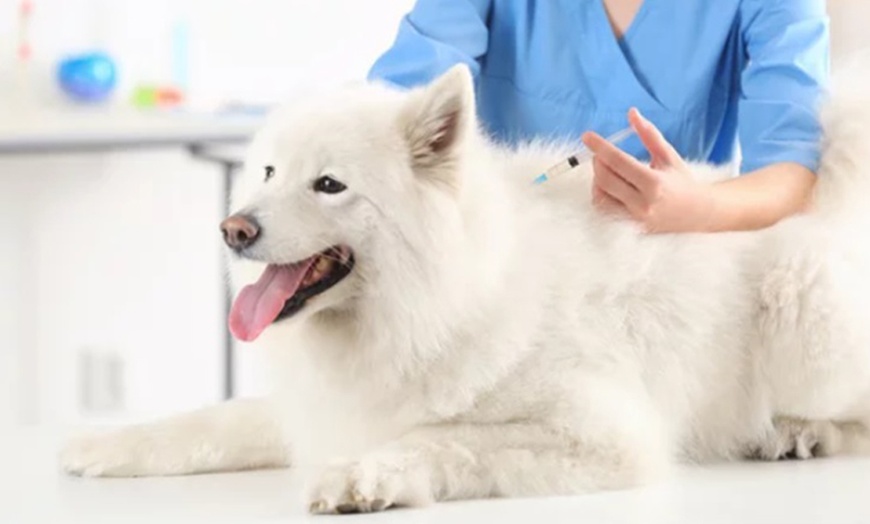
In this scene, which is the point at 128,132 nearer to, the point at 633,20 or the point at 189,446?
the point at 633,20

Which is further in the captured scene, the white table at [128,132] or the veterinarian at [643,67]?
the white table at [128,132]

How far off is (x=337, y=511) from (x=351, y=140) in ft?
1.29

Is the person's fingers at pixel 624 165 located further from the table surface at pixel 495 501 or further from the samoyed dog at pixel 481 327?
the table surface at pixel 495 501

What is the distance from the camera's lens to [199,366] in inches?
153

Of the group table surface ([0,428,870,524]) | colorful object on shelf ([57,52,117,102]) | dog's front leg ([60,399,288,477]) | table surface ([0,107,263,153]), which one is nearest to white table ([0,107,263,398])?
table surface ([0,107,263,153])

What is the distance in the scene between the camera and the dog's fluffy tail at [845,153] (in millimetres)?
1623

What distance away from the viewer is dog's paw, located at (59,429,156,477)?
1.47 meters

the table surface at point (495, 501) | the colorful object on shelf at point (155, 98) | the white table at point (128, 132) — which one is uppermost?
the colorful object on shelf at point (155, 98)

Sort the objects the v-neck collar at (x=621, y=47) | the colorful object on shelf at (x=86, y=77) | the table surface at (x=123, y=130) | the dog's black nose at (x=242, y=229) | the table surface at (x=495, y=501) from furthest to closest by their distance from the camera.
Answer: the colorful object on shelf at (x=86, y=77) < the table surface at (x=123, y=130) < the v-neck collar at (x=621, y=47) < the dog's black nose at (x=242, y=229) < the table surface at (x=495, y=501)

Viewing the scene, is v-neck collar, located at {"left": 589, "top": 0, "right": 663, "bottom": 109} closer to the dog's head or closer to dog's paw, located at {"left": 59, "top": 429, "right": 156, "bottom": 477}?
the dog's head

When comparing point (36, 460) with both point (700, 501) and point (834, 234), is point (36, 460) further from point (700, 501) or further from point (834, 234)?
point (834, 234)

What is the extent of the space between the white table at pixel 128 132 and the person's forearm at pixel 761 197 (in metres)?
1.99

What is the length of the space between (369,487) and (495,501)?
134 mm

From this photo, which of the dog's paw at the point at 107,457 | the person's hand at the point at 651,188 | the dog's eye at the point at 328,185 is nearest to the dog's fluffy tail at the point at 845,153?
the person's hand at the point at 651,188
